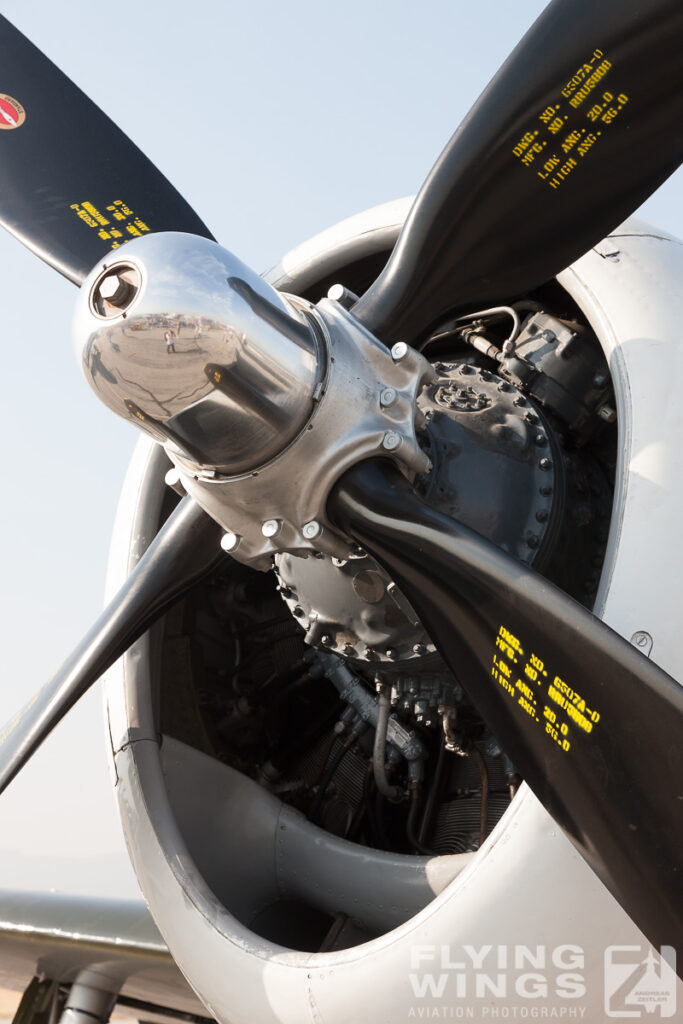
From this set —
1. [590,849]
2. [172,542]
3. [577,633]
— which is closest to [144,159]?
[172,542]

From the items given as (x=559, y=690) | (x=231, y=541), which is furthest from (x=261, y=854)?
(x=559, y=690)

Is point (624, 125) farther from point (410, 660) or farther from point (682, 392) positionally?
point (410, 660)

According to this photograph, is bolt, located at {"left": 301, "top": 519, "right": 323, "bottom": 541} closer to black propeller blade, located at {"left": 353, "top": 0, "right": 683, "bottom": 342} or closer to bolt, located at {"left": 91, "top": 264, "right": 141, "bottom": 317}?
black propeller blade, located at {"left": 353, "top": 0, "right": 683, "bottom": 342}

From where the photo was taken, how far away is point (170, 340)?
279 centimetres

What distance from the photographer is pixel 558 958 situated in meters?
2.92

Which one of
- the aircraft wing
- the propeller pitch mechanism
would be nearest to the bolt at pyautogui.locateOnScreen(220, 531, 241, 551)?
the propeller pitch mechanism

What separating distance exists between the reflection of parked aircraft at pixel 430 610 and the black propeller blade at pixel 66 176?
43mm

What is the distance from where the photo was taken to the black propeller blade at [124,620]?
3.70m

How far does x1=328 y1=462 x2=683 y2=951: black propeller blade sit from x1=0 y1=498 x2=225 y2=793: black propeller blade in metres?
0.80

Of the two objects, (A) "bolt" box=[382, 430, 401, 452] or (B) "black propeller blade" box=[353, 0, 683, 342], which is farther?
(B) "black propeller blade" box=[353, 0, 683, 342]

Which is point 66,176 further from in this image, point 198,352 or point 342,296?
point 198,352

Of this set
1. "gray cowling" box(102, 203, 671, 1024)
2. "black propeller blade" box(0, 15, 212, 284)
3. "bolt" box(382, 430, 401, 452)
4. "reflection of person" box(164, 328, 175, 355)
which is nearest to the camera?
"reflection of person" box(164, 328, 175, 355)

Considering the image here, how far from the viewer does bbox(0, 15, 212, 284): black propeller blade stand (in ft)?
13.3

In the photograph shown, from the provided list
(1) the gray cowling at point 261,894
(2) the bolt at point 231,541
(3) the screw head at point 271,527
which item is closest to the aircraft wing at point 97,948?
(1) the gray cowling at point 261,894
